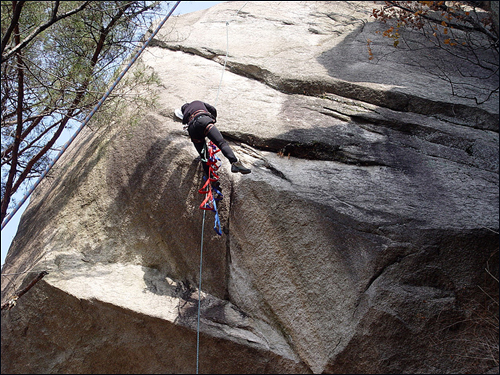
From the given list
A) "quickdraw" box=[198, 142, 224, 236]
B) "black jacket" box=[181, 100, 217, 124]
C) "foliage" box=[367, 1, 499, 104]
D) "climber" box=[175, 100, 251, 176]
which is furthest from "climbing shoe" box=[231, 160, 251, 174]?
"foliage" box=[367, 1, 499, 104]

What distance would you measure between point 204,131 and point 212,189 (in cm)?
63

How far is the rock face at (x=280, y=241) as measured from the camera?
4531 mm

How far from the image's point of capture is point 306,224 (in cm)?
479

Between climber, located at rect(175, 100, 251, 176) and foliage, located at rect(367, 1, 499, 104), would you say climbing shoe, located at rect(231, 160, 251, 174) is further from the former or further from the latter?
foliage, located at rect(367, 1, 499, 104)

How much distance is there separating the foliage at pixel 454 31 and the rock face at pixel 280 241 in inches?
28.3

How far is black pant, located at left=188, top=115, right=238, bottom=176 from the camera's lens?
472 cm

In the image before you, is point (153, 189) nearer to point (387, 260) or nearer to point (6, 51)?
point (6, 51)

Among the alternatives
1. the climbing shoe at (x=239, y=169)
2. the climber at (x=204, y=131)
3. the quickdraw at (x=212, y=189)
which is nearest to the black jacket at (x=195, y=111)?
the climber at (x=204, y=131)

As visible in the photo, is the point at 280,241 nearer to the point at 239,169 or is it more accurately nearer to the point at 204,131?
the point at 239,169

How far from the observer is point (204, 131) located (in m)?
4.84

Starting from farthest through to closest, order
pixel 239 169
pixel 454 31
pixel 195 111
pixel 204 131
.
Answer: pixel 454 31 → pixel 195 111 → pixel 204 131 → pixel 239 169

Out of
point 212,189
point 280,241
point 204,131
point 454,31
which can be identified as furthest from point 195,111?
point 454,31

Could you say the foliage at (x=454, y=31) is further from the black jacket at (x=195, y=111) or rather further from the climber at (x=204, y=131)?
Answer: the climber at (x=204, y=131)

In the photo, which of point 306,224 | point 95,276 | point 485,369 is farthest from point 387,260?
point 95,276
